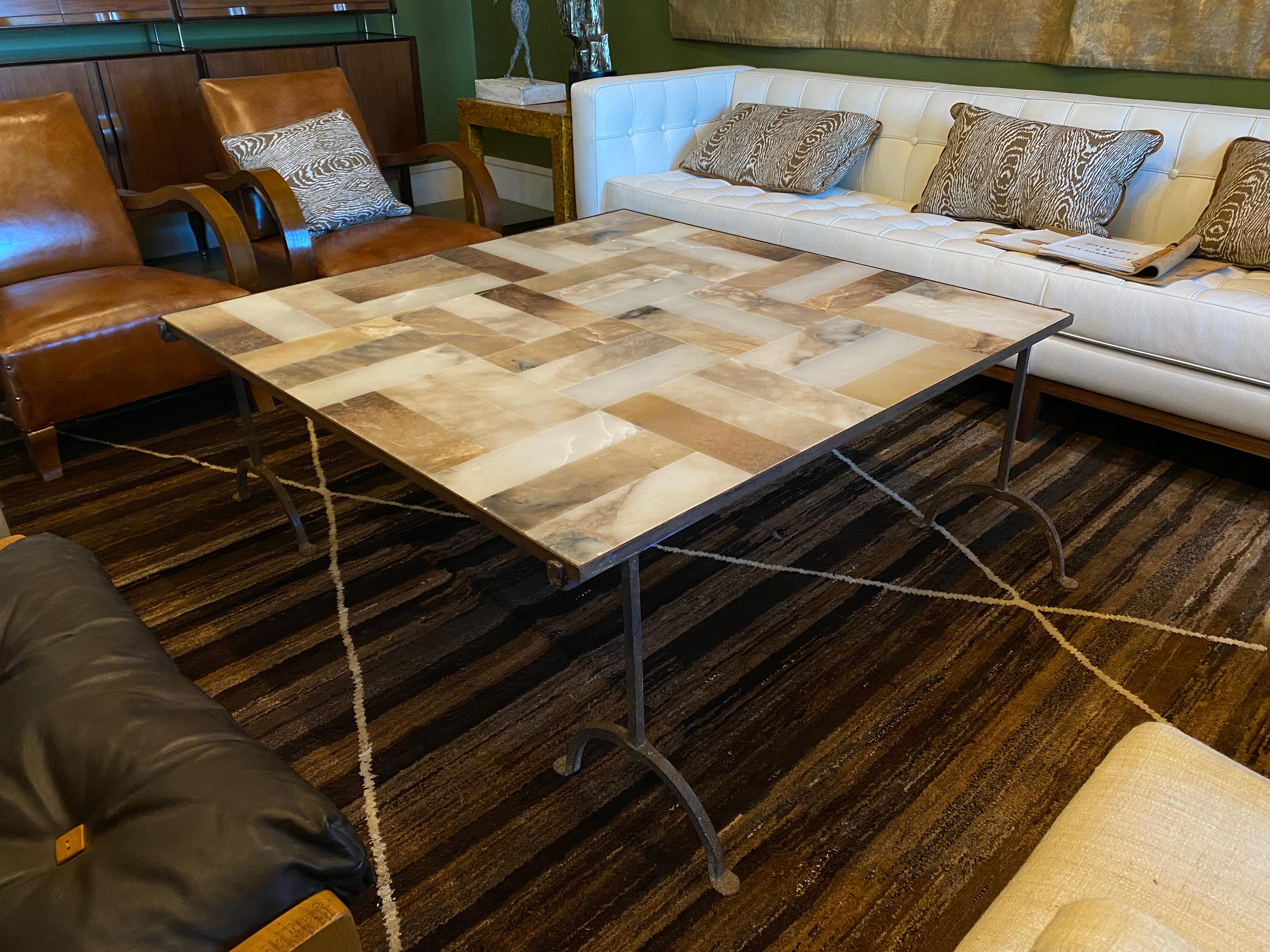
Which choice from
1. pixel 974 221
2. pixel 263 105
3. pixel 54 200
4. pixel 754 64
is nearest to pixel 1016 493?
pixel 974 221

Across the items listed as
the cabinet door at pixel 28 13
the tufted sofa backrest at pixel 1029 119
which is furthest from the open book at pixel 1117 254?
the cabinet door at pixel 28 13

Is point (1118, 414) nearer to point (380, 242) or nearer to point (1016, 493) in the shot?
point (1016, 493)

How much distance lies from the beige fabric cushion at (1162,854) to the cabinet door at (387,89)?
4.03 meters

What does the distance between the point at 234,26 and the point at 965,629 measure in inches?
155

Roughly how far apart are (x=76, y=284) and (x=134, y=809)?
86.5 inches

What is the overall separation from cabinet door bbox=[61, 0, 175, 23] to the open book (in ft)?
10.6

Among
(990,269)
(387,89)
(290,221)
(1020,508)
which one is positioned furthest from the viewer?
(387,89)

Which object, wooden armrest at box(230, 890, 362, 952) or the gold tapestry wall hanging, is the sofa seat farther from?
wooden armrest at box(230, 890, 362, 952)

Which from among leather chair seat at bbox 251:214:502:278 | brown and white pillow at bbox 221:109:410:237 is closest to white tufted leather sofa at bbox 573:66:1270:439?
leather chair seat at bbox 251:214:502:278

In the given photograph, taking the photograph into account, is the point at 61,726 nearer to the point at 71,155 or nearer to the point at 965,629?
the point at 965,629

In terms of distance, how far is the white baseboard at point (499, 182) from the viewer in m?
4.80

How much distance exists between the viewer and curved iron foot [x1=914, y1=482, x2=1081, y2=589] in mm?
1969

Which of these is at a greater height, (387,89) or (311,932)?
(387,89)

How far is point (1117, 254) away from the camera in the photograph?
2.34m
